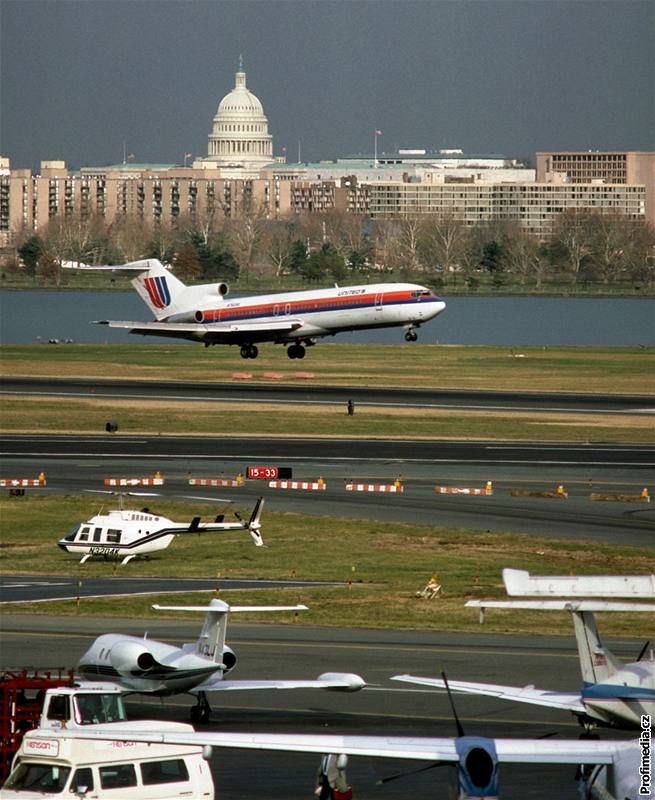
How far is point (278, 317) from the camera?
117 metres

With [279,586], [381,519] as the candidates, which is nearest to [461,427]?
[381,519]

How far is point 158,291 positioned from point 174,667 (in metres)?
95.7

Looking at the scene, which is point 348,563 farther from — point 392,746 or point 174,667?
point 392,746

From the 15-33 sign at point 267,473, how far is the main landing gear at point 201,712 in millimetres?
36833

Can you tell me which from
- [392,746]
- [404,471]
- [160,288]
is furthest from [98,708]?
[160,288]

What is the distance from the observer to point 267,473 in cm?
6788

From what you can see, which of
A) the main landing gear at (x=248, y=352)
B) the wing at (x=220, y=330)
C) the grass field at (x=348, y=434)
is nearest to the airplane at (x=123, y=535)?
the grass field at (x=348, y=434)

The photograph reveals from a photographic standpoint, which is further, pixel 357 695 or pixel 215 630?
pixel 357 695

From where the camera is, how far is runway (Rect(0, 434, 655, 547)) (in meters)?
59.1

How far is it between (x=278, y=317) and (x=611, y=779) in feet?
329

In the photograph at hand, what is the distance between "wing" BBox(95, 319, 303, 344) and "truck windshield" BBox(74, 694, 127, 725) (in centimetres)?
9131

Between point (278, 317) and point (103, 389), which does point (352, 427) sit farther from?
point (278, 317)

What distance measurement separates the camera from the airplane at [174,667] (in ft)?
94.5

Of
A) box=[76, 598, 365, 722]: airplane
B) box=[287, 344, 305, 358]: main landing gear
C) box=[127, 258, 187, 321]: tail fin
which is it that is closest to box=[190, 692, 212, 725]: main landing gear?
box=[76, 598, 365, 722]: airplane
